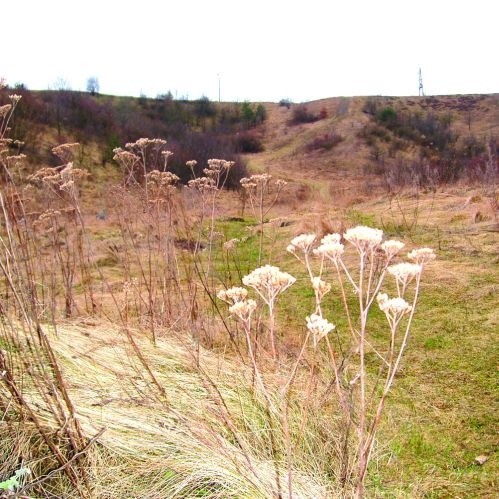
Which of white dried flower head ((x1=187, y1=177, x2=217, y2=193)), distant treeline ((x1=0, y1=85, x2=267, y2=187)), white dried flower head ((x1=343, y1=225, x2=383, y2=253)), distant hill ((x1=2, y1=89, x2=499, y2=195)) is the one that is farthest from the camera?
distant hill ((x1=2, y1=89, x2=499, y2=195))

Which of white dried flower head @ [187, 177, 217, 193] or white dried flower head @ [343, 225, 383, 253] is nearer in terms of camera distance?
white dried flower head @ [343, 225, 383, 253]

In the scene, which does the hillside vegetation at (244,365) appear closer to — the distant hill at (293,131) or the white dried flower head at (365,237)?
the white dried flower head at (365,237)

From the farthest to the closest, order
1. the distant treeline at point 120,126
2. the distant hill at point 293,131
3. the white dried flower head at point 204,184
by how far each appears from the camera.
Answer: the distant hill at point 293,131, the distant treeline at point 120,126, the white dried flower head at point 204,184

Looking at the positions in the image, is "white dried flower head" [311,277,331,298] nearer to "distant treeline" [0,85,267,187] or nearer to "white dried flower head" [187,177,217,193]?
"white dried flower head" [187,177,217,193]

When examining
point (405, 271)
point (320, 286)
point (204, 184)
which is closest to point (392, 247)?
point (405, 271)

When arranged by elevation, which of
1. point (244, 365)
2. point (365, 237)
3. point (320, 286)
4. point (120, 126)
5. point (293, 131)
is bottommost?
point (244, 365)

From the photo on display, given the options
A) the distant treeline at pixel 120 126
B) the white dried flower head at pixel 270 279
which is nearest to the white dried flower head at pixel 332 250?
the white dried flower head at pixel 270 279

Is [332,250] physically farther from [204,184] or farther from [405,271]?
[204,184]

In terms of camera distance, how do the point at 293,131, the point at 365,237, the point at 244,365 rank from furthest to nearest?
the point at 293,131 < the point at 244,365 < the point at 365,237

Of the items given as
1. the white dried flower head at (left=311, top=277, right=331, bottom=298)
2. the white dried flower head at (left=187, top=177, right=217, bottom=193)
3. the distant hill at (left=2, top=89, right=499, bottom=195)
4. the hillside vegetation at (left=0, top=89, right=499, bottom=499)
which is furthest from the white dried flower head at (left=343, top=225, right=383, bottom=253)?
the distant hill at (left=2, top=89, right=499, bottom=195)

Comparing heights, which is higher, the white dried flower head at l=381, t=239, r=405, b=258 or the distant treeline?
the distant treeline

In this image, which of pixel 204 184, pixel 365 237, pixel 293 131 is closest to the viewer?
pixel 365 237

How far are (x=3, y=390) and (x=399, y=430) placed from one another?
6.18ft

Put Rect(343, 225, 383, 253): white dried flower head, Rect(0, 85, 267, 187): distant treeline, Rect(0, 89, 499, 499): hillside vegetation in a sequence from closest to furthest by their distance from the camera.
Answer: Rect(343, 225, 383, 253): white dried flower head
Rect(0, 89, 499, 499): hillside vegetation
Rect(0, 85, 267, 187): distant treeline
